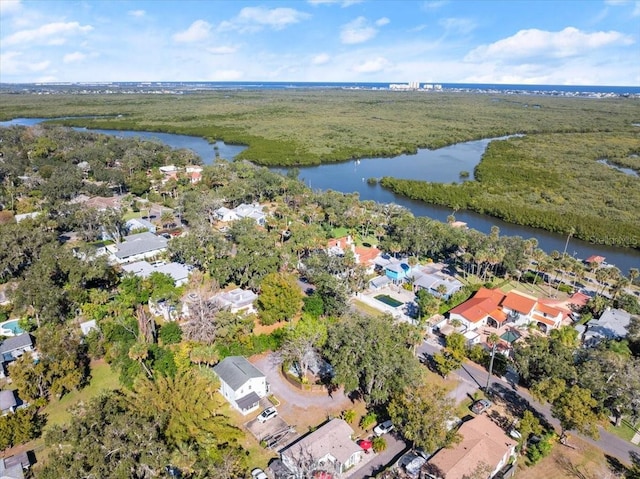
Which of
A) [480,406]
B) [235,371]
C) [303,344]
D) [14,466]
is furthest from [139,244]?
[480,406]

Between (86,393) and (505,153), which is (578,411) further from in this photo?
(505,153)

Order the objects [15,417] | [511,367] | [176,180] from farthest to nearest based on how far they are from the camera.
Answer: [176,180], [511,367], [15,417]

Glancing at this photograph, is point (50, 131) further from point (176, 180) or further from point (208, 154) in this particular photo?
point (176, 180)

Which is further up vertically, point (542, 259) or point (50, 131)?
point (50, 131)

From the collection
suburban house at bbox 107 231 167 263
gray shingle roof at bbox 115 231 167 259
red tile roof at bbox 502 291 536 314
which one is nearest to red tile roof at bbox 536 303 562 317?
red tile roof at bbox 502 291 536 314

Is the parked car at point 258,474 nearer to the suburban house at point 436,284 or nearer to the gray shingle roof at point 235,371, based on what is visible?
the gray shingle roof at point 235,371

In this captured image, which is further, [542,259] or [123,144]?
[123,144]

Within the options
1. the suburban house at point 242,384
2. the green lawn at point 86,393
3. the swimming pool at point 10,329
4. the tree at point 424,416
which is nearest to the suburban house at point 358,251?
the suburban house at point 242,384

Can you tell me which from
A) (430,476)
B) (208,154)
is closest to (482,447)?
(430,476)
